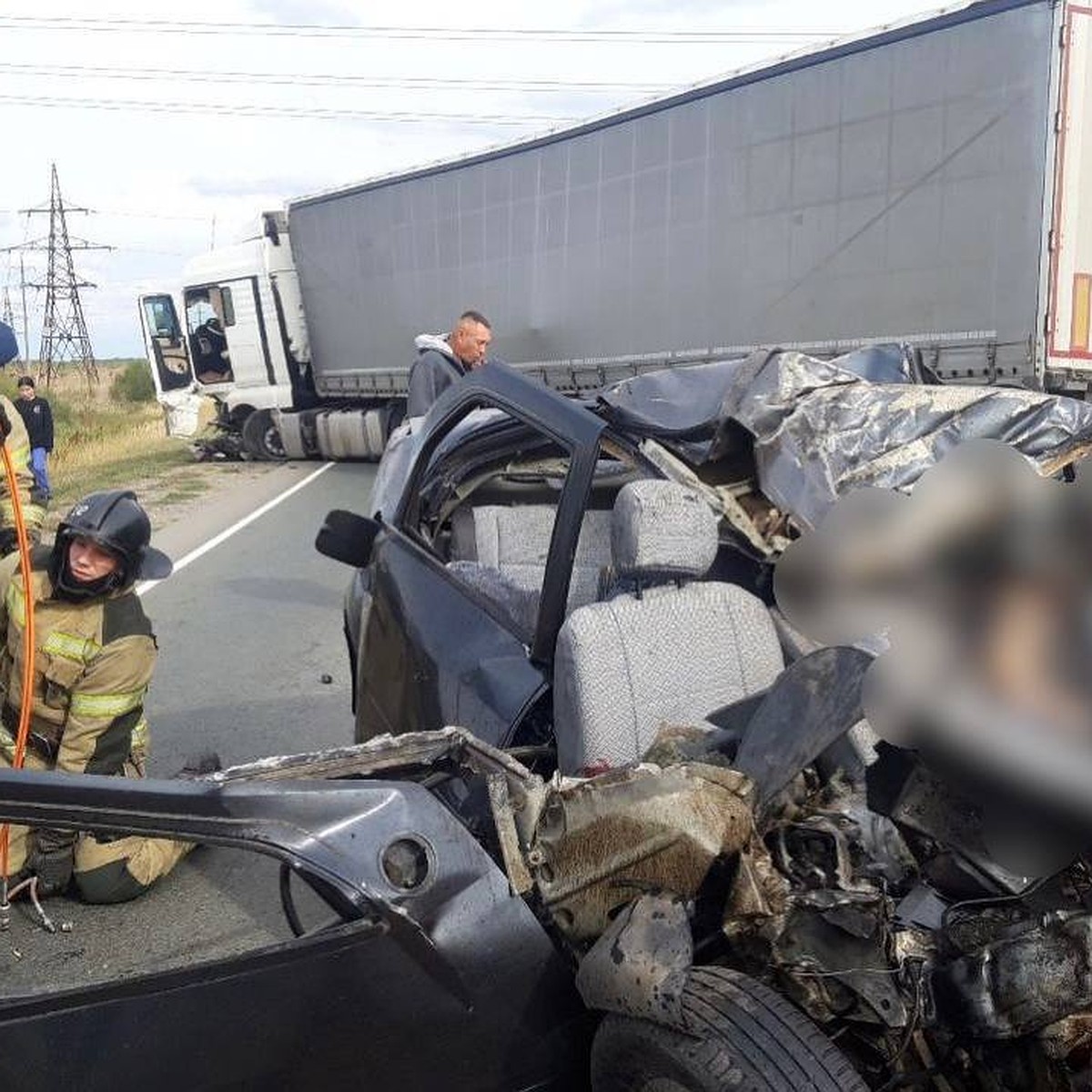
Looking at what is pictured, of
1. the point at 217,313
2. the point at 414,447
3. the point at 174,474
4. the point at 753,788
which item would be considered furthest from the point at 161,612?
the point at 217,313

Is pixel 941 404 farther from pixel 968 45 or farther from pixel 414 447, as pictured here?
pixel 968 45

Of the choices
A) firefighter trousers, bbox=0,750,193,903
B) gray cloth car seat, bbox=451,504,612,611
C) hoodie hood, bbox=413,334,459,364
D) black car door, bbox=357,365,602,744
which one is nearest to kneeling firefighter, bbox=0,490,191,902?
black car door, bbox=357,365,602,744

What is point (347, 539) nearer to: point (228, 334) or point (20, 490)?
point (20, 490)

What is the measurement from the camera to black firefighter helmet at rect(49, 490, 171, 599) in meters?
4.10

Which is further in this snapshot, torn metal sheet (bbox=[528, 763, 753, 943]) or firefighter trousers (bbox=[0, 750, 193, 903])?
firefighter trousers (bbox=[0, 750, 193, 903])

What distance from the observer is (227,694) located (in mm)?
6758

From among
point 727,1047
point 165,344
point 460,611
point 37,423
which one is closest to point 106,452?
point 165,344

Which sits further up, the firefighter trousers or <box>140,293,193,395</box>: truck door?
the firefighter trousers

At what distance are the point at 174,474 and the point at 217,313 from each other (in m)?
2.79

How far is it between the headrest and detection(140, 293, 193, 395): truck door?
778 inches

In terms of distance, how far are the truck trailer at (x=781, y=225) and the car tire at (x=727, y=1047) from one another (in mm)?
8987

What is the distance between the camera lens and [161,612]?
29.3ft

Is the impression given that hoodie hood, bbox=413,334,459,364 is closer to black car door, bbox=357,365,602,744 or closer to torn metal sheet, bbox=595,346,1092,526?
black car door, bbox=357,365,602,744

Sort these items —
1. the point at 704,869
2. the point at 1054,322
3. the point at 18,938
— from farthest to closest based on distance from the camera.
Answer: the point at 1054,322
the point at 18,938
the point at 704,869
